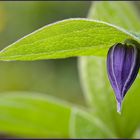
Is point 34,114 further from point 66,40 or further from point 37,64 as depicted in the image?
point 37,64

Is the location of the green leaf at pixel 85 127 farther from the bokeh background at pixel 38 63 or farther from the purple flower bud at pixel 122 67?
the bokeh background at pixel 38 63

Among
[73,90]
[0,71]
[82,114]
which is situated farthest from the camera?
[0,71]

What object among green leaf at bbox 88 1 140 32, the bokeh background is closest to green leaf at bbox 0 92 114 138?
green leaf at bbox 88 1 140 32

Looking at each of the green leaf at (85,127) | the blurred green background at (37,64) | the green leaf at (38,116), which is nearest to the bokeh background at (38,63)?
the blurred green background at (37,64)

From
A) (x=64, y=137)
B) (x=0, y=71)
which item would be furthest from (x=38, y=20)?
(x=64, y=137)

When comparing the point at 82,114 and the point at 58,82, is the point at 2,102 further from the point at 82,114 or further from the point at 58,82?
the point at 58,82
